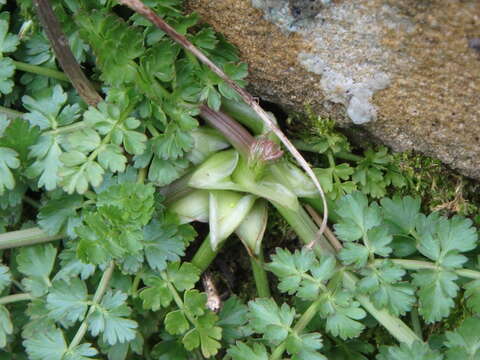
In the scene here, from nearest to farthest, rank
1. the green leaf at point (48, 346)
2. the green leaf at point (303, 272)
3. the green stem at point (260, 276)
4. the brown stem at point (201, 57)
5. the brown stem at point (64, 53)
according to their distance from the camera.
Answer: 1. the brown stem at point (201, 57)
2. the brown stem at point (64, 53)
3. the green leaf at point (303, 272)
4. the green leaf at point (48, 346)
5. the green stem at point (260, 276)

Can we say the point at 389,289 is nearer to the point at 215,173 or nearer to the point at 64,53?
the point at 215,173

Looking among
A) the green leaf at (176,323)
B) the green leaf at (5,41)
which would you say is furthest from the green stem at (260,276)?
the green leaf at (5,41)

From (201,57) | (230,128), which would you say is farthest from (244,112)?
(201,57)

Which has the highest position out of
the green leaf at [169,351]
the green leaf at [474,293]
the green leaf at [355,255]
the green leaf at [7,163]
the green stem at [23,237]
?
the green leaf at [7,163]

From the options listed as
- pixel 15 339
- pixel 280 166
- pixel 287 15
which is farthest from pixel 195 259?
pixel 287 15

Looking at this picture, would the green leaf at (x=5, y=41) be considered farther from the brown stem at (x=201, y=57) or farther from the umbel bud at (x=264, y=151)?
the umbel bud at (x=264, y=151)

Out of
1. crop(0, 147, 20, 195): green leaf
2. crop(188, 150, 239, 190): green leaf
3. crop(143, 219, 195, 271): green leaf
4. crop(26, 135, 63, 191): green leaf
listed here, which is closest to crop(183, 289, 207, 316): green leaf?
crop(143, 219, 195, 271): green leaf

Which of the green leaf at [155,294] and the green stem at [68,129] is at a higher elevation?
the green stem at [68,129]
